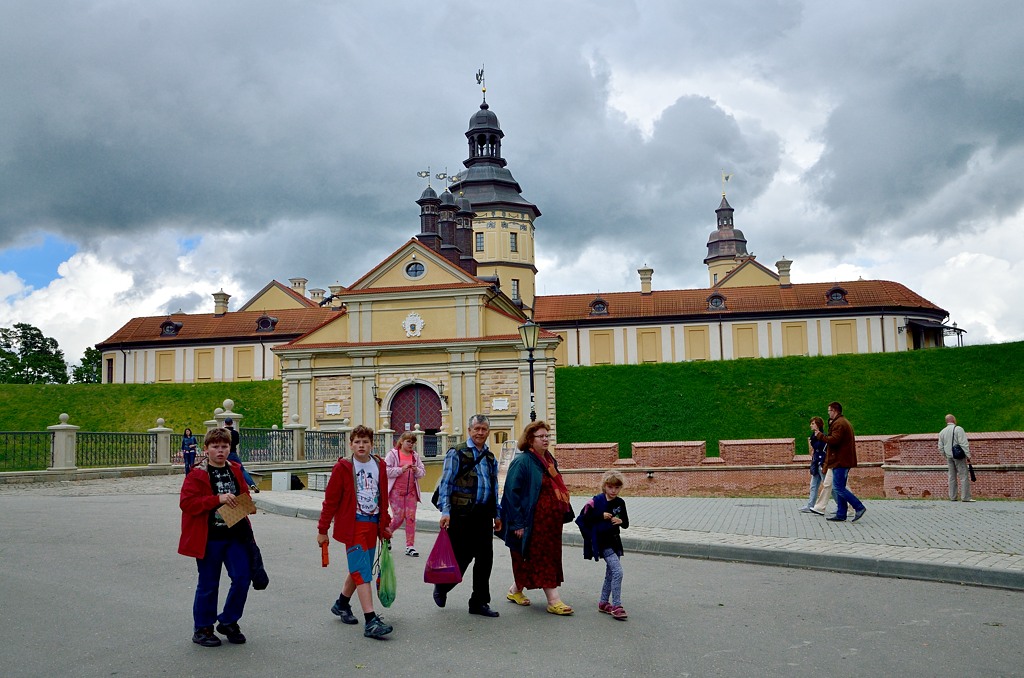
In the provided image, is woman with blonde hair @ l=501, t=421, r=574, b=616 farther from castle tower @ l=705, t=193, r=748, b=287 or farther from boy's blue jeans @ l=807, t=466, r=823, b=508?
castle tower @ l=705, t=193, r=748, b=287

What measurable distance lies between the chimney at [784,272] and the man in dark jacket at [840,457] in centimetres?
5179

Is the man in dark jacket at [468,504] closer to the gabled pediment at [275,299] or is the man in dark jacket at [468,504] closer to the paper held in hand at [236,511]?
the paper held in hand at [236,511]

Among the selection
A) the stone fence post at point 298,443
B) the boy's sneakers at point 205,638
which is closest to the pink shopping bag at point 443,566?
the boy's sneakers at point 205,638

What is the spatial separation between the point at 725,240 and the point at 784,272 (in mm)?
29153

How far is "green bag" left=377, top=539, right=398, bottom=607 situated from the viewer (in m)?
7.39

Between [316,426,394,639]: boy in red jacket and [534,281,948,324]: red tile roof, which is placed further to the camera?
[534,281,948,324]: red tile roof

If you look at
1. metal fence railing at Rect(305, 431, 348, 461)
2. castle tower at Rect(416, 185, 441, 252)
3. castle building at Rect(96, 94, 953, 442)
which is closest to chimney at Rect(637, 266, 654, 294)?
castle building at Rect(96, 94, 953, 442)

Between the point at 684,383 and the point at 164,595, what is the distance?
122 feet

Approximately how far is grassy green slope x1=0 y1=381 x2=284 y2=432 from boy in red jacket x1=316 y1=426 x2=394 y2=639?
137ft

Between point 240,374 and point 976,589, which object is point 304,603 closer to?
point 976,589

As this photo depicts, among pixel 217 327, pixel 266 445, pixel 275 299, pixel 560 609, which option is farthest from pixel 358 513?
pixel 275 299

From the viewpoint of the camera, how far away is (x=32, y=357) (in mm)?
79688

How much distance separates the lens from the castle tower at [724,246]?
3733 inches

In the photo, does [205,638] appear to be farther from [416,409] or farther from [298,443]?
[416,409]
